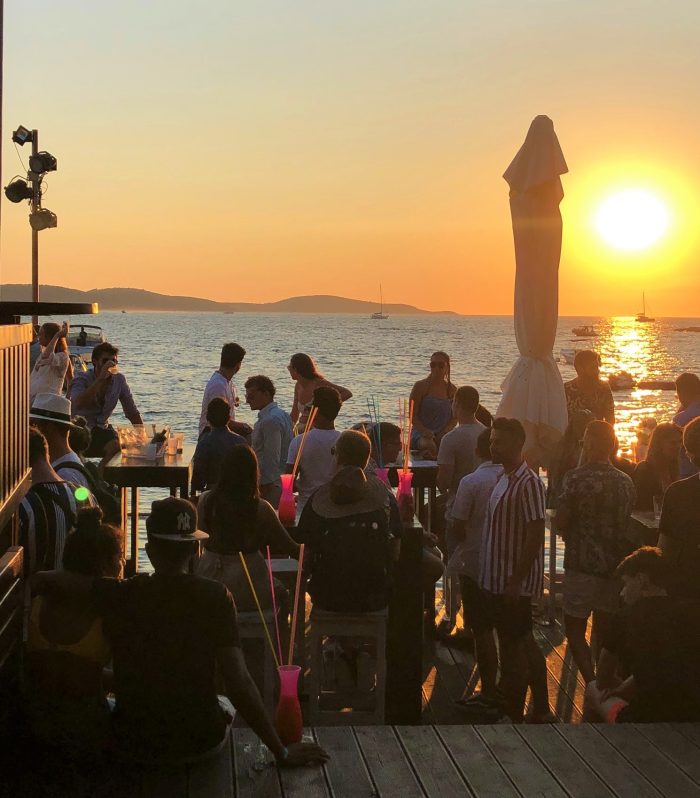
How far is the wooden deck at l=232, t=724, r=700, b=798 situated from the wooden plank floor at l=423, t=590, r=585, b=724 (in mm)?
1273

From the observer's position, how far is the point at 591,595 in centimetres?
584

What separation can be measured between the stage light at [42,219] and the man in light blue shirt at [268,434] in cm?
361

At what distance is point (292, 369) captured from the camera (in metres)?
8.31

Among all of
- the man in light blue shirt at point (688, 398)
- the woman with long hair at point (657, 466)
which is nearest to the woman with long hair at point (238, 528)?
the woman with long hair at point (657, 466)

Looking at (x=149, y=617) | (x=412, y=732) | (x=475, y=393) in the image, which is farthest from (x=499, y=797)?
(x=475, y=393)

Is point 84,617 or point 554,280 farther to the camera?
point 554,280

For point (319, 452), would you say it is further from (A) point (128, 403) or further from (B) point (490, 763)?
(A) point (128, 403)

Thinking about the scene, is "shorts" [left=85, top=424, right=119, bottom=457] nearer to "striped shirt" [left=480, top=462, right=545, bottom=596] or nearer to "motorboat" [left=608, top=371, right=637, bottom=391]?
"striped shirt" [left=480, top=462, right=545, bottom=596]

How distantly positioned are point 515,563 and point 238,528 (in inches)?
51.2

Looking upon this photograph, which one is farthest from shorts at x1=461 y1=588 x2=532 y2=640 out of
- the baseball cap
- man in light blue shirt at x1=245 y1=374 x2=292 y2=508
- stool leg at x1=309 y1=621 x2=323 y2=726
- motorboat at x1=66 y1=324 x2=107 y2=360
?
motorboat at x1=66 y1=324 x2=107 y2=360

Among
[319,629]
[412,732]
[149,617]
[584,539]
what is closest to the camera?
[149,617]

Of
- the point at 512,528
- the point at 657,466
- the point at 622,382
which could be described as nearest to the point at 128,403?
the point at 657,466

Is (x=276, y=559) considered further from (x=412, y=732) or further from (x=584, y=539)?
(x=412, y=732)

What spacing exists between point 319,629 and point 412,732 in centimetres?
99
